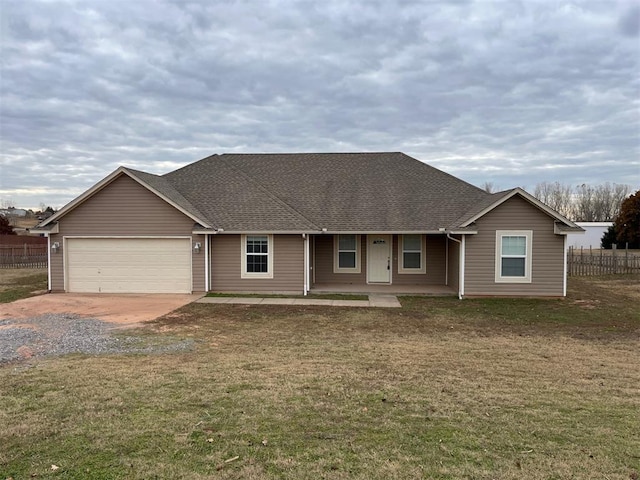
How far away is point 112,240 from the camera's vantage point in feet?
56.1

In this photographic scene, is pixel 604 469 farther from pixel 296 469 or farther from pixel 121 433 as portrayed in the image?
pixel 121 433

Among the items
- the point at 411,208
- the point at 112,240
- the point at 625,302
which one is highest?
the point at 411,208

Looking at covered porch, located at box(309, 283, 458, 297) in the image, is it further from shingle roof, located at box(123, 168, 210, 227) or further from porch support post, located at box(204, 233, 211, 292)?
shingle roof, located at box(123, 168, 210, 227)

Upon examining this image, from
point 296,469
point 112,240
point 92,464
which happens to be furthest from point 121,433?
point 112,240

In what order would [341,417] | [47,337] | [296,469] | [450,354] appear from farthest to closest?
[47,337] < [450,354] < [341,417] < [296,469]

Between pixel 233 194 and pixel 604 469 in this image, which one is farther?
pixel 233 194

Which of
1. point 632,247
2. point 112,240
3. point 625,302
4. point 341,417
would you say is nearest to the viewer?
point 341,417

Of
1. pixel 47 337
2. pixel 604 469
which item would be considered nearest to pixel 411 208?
pixel 47 337

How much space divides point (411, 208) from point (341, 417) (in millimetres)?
14388

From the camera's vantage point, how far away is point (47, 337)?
32.6 ft

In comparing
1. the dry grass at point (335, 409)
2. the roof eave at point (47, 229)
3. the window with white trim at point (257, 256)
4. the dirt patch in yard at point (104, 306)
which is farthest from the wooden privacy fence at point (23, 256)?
the dry grass at point (335, 409)

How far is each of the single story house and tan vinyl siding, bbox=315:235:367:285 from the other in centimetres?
5

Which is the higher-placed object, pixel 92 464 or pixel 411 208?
pixel 411 208

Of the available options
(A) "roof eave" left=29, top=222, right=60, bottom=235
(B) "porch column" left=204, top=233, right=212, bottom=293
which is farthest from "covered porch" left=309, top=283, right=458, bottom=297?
(A) "roof eave" left=29, top=222, right=60, bottom=235
